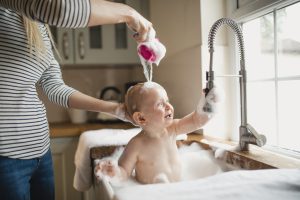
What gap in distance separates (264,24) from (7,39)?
1037mm

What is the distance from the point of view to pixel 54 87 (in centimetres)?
107

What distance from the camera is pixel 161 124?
99 centimetres

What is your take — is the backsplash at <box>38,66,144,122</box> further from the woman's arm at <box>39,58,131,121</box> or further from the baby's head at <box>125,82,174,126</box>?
the baby's head at <box>125,82,174,126</box>

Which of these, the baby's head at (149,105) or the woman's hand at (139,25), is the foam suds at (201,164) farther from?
the woman's hand at (139,25)

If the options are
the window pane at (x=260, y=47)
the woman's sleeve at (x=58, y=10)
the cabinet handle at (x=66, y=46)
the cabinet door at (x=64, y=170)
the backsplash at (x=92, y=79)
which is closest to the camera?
the woman's sleeve at (x=58, y=10)

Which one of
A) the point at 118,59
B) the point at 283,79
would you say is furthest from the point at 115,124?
the point at 283,79

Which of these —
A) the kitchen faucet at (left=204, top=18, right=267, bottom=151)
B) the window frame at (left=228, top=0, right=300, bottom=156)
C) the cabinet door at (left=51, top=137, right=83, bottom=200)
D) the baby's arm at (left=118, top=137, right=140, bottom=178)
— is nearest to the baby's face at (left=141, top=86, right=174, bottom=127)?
the baby's arm at (left=118, top=137, right=140, bottom=178)

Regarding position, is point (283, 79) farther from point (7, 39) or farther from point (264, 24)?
point (7, 39)

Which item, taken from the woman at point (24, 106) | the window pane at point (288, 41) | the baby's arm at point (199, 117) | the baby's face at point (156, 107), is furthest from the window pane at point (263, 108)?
the woman at point (24, 106)

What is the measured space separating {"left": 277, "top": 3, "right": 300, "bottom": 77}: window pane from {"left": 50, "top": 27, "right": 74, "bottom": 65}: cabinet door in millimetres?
1359

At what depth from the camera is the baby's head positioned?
947 millimetres

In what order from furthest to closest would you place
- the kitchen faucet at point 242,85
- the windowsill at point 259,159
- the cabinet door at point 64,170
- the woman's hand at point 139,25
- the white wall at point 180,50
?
the cabinet door at point 64,170
the white wall at point 180,50
the kitchen faucet at point 242,85
the windowsill at point 259,159
the woman's hand at point 139,25

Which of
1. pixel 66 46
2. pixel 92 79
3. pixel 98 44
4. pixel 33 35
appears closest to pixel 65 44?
pixel 66 46

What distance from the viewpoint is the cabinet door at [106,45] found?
214 cm
